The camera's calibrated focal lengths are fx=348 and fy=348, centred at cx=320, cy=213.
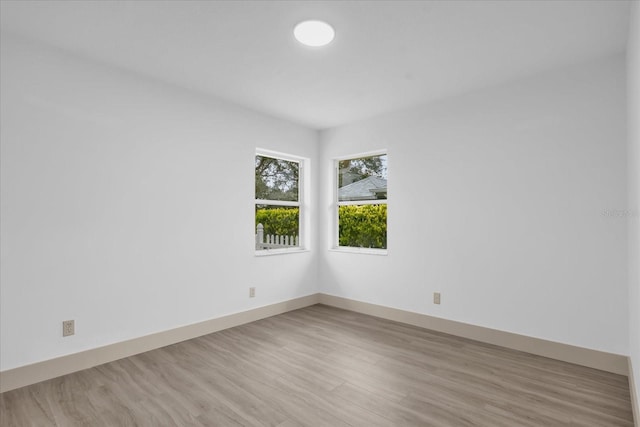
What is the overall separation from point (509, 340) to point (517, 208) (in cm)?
123

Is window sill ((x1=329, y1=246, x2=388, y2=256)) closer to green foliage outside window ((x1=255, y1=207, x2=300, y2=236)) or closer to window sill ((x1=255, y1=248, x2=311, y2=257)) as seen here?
window sill ((x1=255, y1=248, x2=311, y2=257))

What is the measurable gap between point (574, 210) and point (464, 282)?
1.17m

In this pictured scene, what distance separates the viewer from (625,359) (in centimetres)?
268

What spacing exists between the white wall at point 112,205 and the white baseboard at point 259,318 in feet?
0.23

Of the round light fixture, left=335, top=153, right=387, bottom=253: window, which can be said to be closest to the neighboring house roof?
left=335, top=153, right=387, bottom=253: window

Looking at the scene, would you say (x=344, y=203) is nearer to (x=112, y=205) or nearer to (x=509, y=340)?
(x=509, y=340)

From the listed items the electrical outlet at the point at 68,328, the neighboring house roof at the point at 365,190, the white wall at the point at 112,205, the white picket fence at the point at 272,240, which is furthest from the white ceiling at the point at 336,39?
the electrical outlet at the point at 68,328

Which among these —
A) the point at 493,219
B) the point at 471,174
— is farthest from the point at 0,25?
the point at 493,219

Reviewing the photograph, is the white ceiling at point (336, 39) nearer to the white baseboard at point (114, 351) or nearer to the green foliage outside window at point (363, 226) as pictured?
the green foliage outside window at point (363, 226)

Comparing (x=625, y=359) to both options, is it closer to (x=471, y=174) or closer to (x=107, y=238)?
(x=471, y=174)

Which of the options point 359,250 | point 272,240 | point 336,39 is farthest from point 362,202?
point 336,39

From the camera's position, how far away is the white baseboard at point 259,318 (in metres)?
2.55

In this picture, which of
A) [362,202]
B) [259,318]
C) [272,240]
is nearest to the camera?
[259,318]

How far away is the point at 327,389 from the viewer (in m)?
2.45
